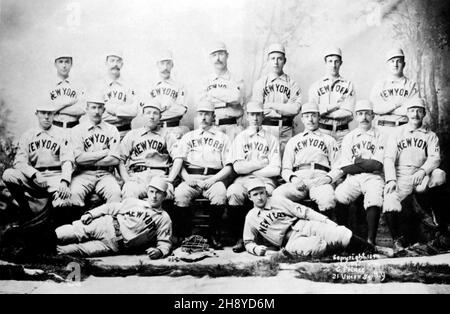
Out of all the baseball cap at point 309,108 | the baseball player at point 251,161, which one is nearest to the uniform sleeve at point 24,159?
the baseball player at point 251,161

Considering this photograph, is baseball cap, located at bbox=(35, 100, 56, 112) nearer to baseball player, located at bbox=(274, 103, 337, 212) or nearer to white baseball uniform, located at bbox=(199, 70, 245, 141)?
white baseball uniform, located at bbox=(199, 70, 245, 141)

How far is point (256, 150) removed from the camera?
4.81m

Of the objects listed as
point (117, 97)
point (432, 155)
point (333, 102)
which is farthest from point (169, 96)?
point (432, 155)

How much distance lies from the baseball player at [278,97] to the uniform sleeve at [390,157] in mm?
939

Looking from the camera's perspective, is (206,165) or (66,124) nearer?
(206,165)

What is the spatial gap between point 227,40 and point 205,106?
2.33 feet

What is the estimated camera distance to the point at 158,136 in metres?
4.90

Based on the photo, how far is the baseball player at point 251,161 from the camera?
4684 millimetres

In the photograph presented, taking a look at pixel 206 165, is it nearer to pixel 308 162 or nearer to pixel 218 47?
pixel 308 162

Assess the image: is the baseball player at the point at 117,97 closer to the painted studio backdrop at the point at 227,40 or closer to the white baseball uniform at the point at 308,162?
the painted studio backdrop at the point at 227,40

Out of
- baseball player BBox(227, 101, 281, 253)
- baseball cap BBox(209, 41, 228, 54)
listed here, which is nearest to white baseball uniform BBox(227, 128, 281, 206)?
baseball player BBox(227, 101, 281, 253)
